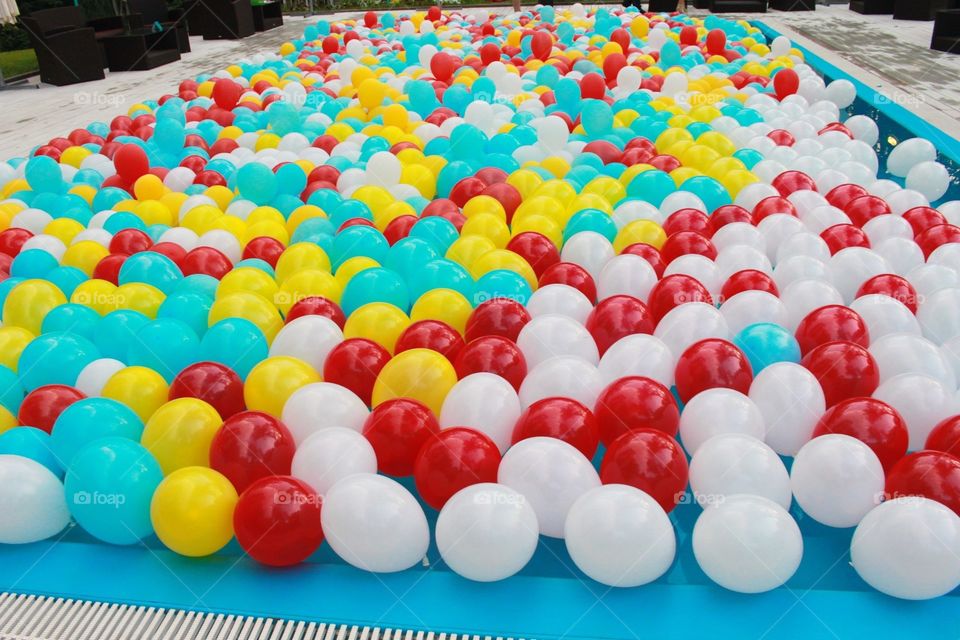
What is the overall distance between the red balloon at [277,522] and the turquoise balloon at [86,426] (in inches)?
17.6

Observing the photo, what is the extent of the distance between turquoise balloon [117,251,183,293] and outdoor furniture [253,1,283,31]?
28.2 feet

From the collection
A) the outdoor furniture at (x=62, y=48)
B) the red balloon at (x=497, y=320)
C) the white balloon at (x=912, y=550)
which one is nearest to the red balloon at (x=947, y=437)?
the white balloon at (x=912, y=550)

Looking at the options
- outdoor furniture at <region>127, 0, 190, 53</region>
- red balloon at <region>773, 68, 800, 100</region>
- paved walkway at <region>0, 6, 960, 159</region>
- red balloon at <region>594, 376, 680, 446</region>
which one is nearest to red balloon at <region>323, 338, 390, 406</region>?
red balloon at <region>594, 376, 680, 446</region>

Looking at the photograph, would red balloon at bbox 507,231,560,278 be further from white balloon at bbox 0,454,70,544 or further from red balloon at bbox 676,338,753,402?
white balloon at bbox 0,454,70,544

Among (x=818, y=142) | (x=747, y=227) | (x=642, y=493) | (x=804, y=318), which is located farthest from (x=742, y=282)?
(x=818, y=142)

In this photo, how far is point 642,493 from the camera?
60.2 inches

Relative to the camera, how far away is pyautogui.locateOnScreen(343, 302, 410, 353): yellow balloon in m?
2.23

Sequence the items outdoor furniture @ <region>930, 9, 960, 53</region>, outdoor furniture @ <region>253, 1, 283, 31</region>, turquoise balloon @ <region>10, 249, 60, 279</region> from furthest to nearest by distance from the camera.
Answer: outdoor furniture @ <region>253, 1, 283, 31</region>
outdoor furniture @ <region>930, 9, 960, 53</region>
turquoise balloon @ <region>10, 249, 60, 279</region>

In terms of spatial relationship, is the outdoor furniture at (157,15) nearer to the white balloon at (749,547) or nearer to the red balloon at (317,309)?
the red balloon at (317,309)

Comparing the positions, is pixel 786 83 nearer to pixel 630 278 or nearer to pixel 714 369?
pixel 630 278

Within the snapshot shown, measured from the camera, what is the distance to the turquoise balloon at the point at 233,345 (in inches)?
85.6

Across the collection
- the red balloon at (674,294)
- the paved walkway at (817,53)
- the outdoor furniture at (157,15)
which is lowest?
the paved walkway at (817,53)

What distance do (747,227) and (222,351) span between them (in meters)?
1.79

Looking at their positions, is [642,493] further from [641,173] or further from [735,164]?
[735,164]
